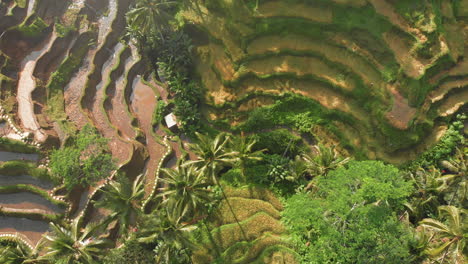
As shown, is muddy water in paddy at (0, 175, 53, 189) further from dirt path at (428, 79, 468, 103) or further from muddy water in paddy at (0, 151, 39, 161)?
dirt path at (428, 79, 468, 103)

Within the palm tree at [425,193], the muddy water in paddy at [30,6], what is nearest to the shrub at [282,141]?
the palm tree at [425,193]

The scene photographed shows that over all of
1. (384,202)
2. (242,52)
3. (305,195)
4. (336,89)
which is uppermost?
(242,52)

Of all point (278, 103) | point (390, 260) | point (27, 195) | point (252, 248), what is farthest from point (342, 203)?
point (27, 195)

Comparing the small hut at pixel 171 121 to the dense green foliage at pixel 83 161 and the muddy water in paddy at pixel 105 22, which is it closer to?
the dense green foliage at pixel 83 161

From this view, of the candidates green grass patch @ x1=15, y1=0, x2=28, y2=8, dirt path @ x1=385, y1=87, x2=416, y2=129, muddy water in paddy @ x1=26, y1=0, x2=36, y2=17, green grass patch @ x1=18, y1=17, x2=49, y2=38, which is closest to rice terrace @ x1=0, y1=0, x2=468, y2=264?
dirt path @ x1=385, y1=87, x2=416, y2=129

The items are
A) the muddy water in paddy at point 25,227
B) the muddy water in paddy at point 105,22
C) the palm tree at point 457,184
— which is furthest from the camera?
the muddy water in paddy at point 105,22

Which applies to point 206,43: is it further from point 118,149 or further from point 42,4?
point 42,4

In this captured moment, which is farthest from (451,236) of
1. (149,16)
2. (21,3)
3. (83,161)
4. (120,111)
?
(21,3)
